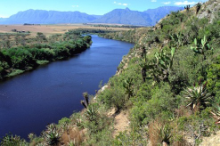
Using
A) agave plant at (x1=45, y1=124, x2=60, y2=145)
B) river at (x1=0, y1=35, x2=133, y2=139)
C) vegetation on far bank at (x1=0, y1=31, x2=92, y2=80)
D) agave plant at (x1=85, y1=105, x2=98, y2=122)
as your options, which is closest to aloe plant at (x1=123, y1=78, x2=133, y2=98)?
agave plant at (x1=85, y1=105, x2=98, y2=122)

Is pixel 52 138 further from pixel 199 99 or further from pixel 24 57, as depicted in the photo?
pixel 24 57

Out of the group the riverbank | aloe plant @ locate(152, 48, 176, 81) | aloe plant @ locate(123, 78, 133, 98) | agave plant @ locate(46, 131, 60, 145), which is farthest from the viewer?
the riverbank

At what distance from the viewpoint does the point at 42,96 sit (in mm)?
30984

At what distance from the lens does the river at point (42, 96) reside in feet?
76.1

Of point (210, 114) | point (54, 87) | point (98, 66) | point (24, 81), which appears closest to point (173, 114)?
point (210, 114)

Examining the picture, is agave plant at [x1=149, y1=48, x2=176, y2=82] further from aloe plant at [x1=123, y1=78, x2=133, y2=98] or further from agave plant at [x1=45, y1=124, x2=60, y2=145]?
agave plant at [x1=45, y1=124, x2=60, y2=145]

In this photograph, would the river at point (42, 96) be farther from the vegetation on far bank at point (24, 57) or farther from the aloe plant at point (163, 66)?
the aloe plant at point (163, 66)

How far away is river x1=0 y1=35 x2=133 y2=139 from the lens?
76.1ft

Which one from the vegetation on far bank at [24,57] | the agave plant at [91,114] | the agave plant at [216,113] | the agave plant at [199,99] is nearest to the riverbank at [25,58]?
the vegetation on far bank at [24,57]

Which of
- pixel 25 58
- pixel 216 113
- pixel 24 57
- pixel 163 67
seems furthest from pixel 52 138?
pixel 24 57

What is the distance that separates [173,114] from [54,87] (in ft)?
95.2

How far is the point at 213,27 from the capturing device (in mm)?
20547

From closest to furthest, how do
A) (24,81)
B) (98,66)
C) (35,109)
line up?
1. (35,109)
2. (24,81)
3. (98,66)

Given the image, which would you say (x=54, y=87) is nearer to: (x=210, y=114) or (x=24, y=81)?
(x=24, y=81)
